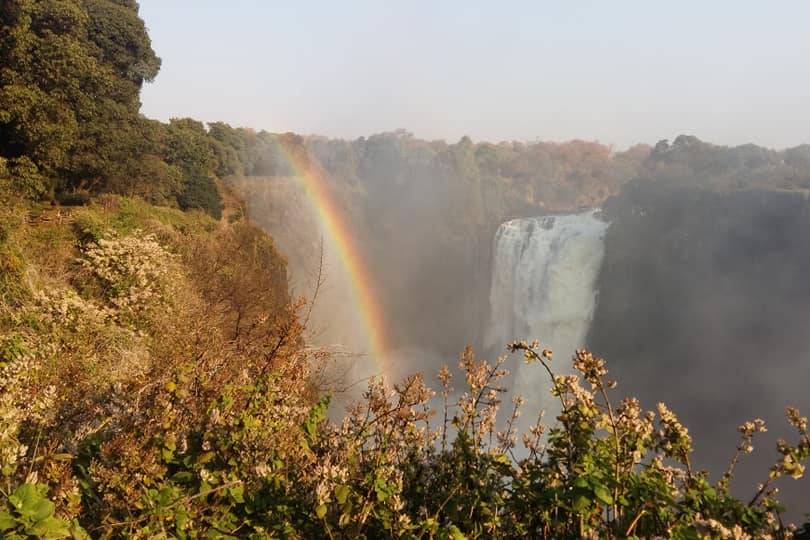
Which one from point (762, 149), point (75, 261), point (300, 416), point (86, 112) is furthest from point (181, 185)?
point (762, 149)

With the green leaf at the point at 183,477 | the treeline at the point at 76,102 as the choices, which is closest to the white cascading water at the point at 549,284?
the treeline at the point at 76,102

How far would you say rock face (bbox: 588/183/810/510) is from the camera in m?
18.6

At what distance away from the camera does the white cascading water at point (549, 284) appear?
26.1 metres

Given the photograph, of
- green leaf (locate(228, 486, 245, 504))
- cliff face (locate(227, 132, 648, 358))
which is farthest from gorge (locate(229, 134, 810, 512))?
green leaf (locate(228, 486, 245, 504))

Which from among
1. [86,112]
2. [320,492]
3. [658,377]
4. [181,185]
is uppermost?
[86,112]

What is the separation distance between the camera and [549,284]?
26.7 m

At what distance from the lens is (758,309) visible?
65.0 ft

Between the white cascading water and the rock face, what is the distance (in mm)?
787

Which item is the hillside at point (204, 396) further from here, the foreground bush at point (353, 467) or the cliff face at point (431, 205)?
the cliff face at point (431, 205)

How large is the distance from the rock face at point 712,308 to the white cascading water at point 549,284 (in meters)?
0.79

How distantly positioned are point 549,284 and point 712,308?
25.7 feet

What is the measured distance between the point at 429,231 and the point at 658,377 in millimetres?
23915

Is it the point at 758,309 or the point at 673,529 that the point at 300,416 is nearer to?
the point at 673,529

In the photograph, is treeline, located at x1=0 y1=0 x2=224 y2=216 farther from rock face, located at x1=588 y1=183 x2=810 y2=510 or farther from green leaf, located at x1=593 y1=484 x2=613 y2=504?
rock face, located at x1=588 y1=183 x2=810 y2=510
